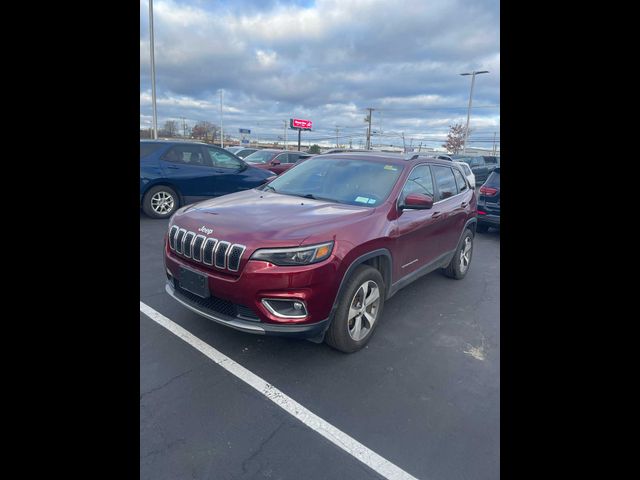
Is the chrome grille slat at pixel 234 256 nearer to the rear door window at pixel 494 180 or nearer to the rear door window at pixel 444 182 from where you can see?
the rear door window at pixel 444 182

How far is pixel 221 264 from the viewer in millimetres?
2719

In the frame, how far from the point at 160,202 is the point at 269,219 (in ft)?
20.0

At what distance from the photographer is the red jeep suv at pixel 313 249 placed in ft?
8.63

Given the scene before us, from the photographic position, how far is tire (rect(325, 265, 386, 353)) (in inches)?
115

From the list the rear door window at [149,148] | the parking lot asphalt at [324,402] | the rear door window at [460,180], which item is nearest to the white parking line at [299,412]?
the parking lot asphalt at [324,402]

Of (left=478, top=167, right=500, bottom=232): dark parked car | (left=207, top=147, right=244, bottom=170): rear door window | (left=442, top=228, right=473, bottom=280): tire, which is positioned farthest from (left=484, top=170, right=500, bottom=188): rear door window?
(left=207, top=147, right=244, bottom=170): rear door window

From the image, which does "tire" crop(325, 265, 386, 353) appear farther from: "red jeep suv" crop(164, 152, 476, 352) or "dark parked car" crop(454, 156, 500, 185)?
"dark parked car" crop(454, 156, 500, 185)

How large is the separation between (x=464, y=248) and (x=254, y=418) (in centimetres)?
403

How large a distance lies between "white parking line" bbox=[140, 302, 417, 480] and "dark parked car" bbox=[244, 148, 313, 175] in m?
10.5

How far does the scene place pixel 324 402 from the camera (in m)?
2.54

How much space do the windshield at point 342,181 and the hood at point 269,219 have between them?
231mm
